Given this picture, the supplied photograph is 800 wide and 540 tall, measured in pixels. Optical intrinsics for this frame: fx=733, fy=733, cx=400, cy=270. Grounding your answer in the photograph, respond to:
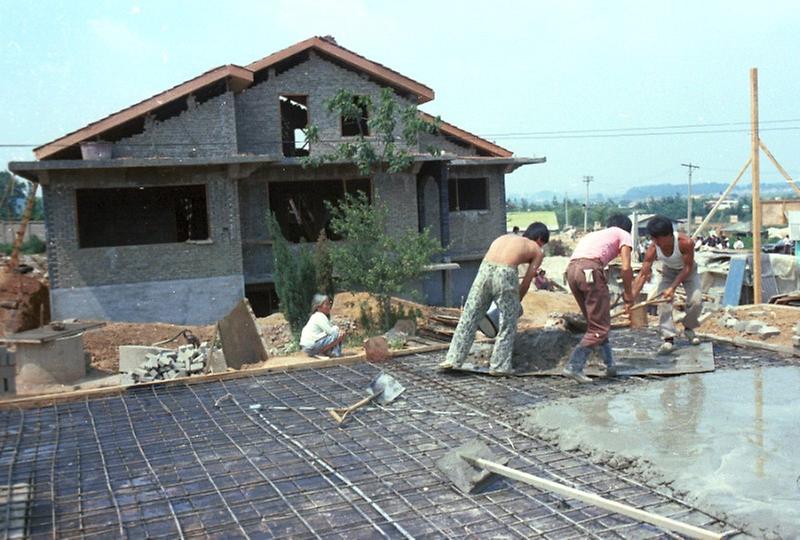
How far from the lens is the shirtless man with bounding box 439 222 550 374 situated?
580 cm

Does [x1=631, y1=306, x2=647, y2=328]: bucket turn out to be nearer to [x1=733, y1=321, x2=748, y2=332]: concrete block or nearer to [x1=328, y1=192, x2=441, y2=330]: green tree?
[x1=733, y1=321, x2=748, y2=332]: concrete block

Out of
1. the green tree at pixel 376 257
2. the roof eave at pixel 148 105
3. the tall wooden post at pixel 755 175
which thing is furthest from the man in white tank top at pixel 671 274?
the roof eave at pixel 148 105

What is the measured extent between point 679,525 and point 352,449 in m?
1.98

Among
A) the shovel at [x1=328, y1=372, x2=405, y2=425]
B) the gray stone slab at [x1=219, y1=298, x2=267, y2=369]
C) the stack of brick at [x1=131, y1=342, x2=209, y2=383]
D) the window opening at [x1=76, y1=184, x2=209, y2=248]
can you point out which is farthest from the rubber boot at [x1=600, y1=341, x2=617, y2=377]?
the window opening at [x1=76, y1=184, x2=209, y2=248]

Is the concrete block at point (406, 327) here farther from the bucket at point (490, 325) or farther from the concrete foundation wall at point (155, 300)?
the concrete foundation wall at point (155, 300)

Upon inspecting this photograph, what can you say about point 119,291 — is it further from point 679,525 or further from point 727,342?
point 679,525

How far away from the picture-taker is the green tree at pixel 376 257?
1060 centimetres

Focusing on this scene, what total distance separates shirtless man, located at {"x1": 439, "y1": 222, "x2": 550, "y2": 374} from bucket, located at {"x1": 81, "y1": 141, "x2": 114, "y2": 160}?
8.76 m

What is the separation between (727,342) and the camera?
6.90m

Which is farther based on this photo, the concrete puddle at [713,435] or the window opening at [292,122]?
the window opening at [292,122]

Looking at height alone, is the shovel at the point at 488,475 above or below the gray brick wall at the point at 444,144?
below

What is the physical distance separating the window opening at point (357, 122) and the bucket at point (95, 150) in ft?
14.2

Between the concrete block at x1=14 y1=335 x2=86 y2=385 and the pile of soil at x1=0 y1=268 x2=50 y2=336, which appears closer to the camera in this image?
the concrete block at x1=14 y1=335 x2=86 y2=385

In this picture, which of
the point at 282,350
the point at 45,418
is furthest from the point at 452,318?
the point at 45,418
